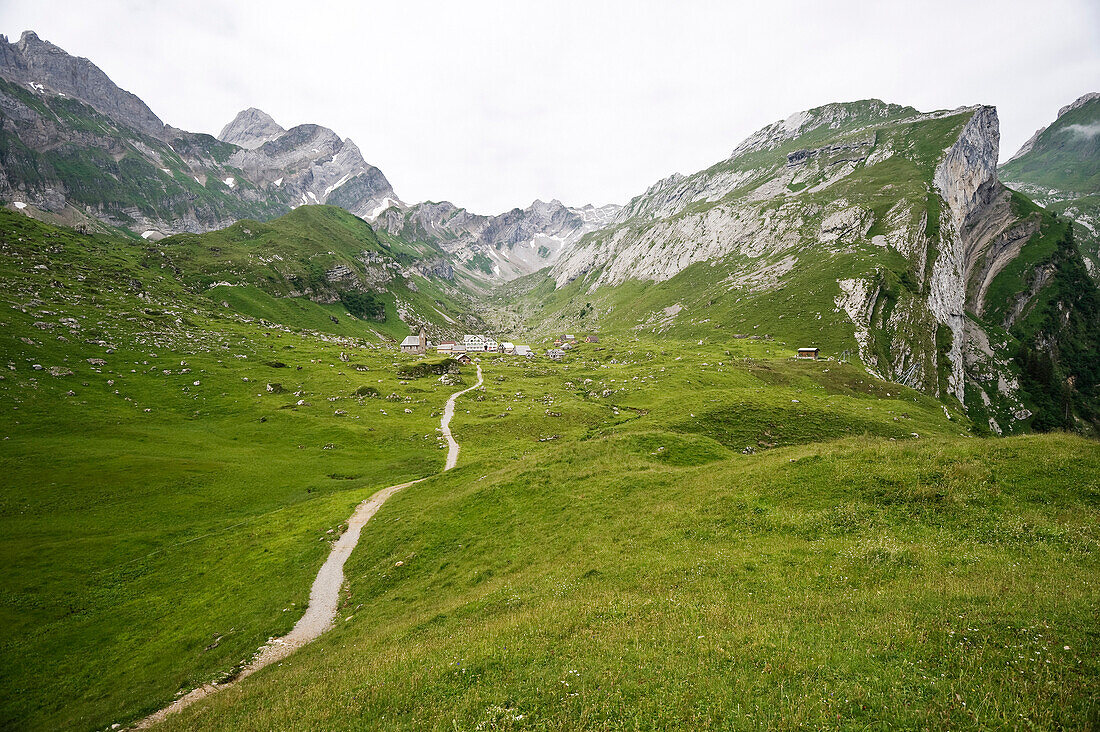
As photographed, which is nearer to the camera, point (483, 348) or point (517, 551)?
point (517, 551)

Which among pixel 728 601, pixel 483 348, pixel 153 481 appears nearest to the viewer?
pixel 728 601

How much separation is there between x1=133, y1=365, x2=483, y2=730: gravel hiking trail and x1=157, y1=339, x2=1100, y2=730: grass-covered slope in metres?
1.49

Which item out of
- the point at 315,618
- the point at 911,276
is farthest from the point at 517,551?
the point at 911,276

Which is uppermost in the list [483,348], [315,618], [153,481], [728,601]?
[483,348]

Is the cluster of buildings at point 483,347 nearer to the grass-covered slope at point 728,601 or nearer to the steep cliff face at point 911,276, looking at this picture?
the steep cliff face at point 911,276

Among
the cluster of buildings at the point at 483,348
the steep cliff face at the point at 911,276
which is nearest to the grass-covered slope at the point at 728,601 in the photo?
the steep cliff face at the point at 911,276

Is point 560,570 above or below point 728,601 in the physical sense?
below

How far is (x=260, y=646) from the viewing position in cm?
2391

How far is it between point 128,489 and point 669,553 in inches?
2332

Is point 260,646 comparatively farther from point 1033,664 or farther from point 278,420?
point 278,420

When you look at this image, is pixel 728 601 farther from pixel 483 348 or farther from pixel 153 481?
pixel 483 348

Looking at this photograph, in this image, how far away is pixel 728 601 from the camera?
48.7 ft

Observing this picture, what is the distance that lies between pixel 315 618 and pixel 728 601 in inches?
1036

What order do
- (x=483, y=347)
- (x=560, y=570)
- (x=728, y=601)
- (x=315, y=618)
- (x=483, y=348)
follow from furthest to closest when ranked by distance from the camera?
(x=483, y=347)
(x=483, y=348)
(x=315, y=618)
(x=560, y=570)
(x=728, y=601)
